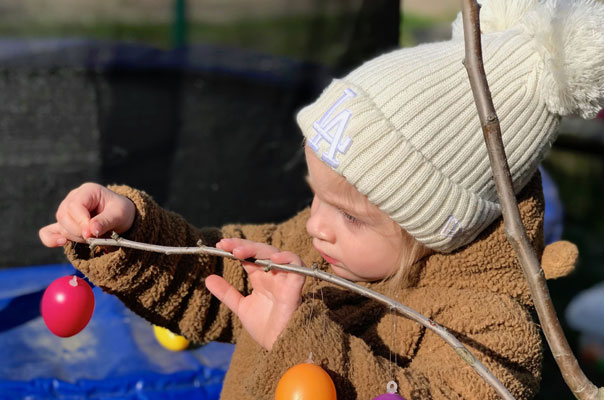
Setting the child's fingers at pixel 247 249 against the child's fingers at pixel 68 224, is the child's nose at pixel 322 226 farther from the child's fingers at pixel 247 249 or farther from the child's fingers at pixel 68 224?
the child's fingers at pixel 68 224

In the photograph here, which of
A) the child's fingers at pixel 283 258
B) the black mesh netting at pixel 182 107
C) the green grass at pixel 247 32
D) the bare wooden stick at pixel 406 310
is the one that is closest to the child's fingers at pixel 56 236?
the bare wooden stick at pixel 406 310

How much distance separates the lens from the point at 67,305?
0.97m

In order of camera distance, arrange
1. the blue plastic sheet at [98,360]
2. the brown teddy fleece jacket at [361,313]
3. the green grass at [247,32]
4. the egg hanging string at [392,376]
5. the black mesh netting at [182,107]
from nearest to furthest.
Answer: the egg hanging string at [392,376] < the brown teddy fleece jacket at [361,313] < the blue plastic sheet at [98,360] < the black mesh netting at [182,107] < the green grass at [247,32]

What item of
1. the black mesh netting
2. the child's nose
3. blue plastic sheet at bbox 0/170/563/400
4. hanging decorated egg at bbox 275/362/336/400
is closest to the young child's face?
the child's nose

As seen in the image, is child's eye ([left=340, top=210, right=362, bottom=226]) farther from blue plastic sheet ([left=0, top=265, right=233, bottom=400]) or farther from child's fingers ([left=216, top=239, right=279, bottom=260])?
blue plastic sheet ([left=0, top=265, right=233, bottom=400])

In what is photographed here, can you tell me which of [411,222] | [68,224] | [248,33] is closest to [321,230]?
[411,222]

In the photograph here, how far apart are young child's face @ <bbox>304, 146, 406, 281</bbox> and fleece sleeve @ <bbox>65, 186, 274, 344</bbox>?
0.73 feet

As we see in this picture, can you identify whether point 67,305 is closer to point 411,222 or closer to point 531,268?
point 411,222

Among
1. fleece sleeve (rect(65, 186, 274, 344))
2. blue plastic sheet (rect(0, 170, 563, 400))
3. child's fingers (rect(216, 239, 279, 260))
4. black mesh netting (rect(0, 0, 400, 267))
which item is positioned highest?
child's fingers (rect(216, 239, 279, 260))

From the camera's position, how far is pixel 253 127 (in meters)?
3.13

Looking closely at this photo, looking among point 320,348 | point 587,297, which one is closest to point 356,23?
point 587,297

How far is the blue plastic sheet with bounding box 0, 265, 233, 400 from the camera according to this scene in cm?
139

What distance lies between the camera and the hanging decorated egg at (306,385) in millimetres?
752

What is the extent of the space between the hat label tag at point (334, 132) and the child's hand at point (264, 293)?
0.15 m
